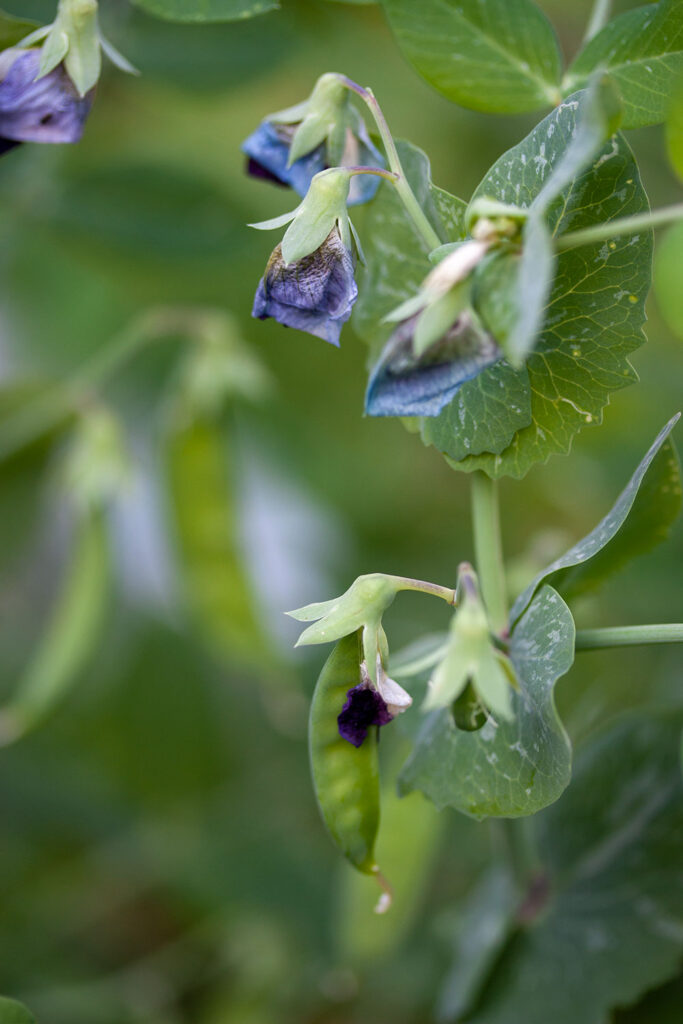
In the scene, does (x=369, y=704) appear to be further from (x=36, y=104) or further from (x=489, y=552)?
(x=36, y=104)

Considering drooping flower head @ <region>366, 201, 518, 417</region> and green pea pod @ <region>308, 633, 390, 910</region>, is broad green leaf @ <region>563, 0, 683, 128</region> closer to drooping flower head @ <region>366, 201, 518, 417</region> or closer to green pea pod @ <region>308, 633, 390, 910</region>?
drooping flower head @ <region>366, 201, 518, 417</region>

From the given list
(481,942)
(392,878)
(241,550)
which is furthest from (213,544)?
(481,942)

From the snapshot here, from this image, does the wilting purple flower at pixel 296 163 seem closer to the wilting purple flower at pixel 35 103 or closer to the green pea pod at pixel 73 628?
the wilting purple flower at pixel 35 103

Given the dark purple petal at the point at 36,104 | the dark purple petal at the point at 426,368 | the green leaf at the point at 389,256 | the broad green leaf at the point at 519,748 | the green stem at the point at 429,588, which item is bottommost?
the broad green leaf at the point at 519,748

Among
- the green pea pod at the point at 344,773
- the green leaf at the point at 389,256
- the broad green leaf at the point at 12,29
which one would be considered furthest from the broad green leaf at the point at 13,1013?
the broad green leaf at the point at 12,29

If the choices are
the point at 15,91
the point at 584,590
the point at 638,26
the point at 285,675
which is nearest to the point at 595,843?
the point at 584,590

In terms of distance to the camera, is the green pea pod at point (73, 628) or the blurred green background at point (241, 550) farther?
the blurred green background at point (241, 550)
